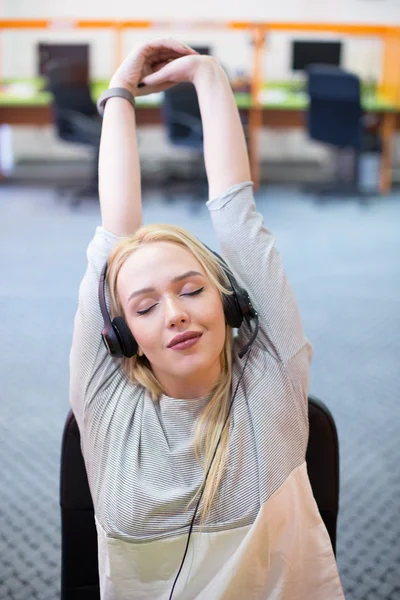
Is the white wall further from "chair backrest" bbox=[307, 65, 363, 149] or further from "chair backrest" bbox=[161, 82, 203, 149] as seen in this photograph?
"chair backrest" bbox=[307, 65, 363, 149]

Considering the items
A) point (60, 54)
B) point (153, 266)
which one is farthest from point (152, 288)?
point (60, 54)

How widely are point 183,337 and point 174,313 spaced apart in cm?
4

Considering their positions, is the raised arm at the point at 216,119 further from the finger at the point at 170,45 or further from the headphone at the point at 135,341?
the headphone at the point at 135,341

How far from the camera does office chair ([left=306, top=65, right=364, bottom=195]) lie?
5.16 m

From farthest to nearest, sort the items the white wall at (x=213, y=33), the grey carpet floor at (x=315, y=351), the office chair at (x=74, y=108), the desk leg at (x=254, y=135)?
1. the white wall at (x=213, y=33)
2. the desk leg at (x=254, y=135)
3. the office chair at (x=74, y=108)
4. the grey carpet floor at (x=315, y=351)

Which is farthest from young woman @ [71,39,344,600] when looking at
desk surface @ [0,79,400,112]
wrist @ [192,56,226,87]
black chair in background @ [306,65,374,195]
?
desk surface @ [0,79,400,112]

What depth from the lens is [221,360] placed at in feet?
3.89

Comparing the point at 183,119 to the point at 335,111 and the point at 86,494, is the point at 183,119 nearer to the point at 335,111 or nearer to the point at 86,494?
the point at 335,111

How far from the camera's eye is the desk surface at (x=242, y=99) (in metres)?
5.71

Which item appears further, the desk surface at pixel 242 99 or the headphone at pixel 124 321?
the desk surface at pixel 242 99

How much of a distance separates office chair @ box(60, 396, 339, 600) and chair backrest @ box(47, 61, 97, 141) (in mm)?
4631

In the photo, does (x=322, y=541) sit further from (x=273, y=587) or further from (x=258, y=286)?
(x=258, y=286)

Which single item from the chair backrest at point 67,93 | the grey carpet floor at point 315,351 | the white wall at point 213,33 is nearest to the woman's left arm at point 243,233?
the grey carpet floor at point 315,351

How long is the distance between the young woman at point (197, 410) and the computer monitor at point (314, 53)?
526 centimetres
